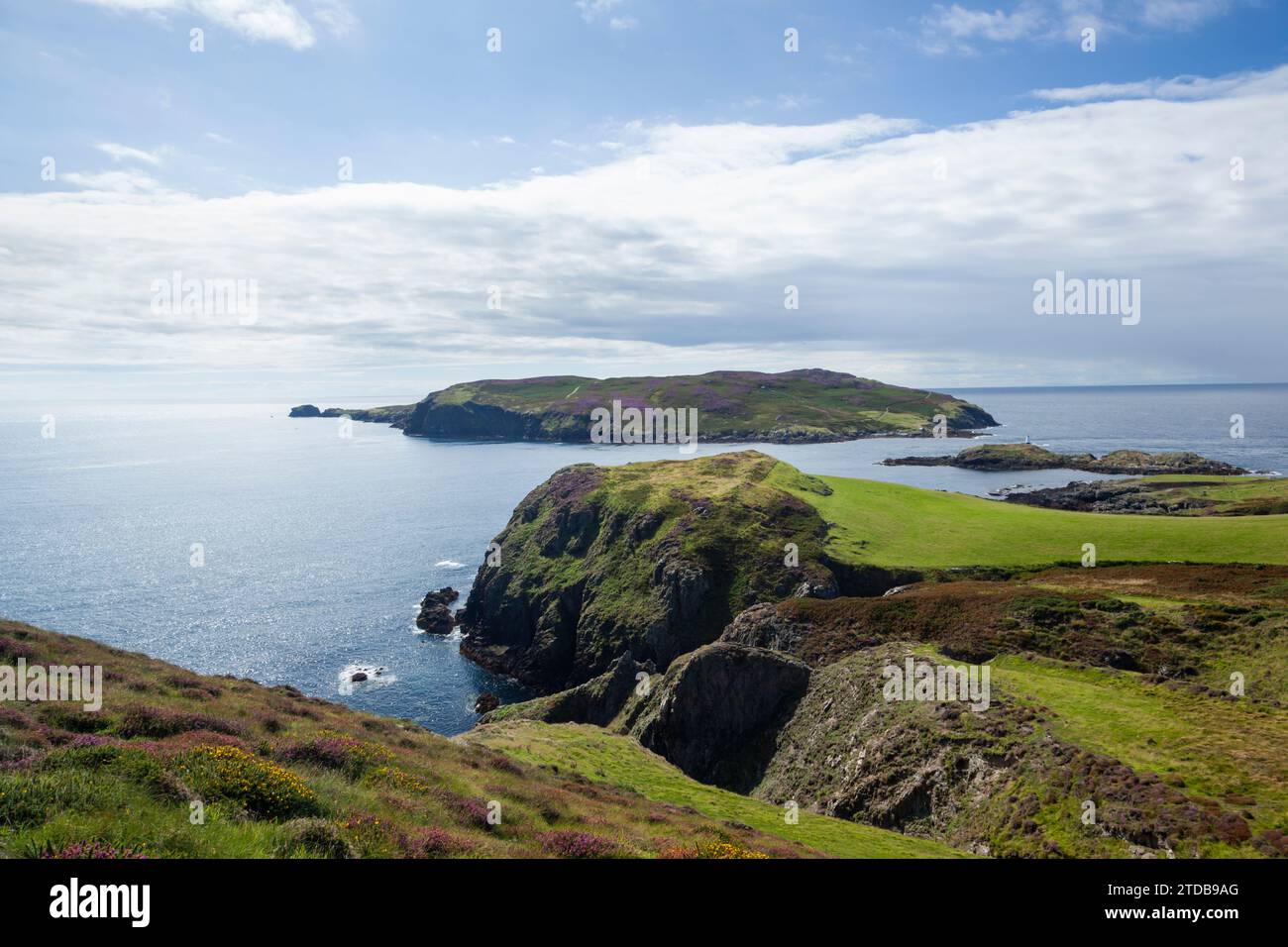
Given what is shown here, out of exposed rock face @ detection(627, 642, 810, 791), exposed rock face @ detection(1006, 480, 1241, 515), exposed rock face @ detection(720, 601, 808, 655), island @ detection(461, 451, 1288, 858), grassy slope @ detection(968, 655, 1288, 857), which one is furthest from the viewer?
exposed rock face @ detection(1006, 480, 1241, 515)

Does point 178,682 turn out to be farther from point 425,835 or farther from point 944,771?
point 944,771

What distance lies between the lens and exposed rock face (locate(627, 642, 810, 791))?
51750mm

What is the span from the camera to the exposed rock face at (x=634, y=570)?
258 ft

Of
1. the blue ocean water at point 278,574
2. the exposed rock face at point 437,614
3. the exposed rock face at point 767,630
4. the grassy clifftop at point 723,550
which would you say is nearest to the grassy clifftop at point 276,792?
the exposed rock face at point 767,630

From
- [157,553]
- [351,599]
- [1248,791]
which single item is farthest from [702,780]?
[157,553]

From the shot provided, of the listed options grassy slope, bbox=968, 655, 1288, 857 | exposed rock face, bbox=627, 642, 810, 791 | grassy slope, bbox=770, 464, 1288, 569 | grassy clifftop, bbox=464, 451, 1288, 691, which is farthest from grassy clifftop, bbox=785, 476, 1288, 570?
grassy slope, bbox=968, 655, 1288, 857

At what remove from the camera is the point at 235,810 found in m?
15.9

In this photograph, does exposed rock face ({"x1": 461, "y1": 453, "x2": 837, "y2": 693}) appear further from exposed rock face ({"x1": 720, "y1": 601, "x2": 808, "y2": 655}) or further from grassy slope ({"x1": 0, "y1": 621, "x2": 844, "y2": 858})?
grassy slope ({"x1": 0, "y1": 621, "x2": 844, "y2": 858})

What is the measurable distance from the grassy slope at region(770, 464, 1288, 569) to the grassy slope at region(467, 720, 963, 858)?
4353cm

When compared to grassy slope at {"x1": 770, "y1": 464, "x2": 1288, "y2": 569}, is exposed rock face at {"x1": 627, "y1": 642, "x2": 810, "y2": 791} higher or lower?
lower

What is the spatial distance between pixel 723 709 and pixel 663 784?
1282 centimetres

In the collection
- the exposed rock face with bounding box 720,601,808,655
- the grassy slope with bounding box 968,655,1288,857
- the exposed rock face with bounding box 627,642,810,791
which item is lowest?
the exposed rock face with bounding box 627,642,810,791
